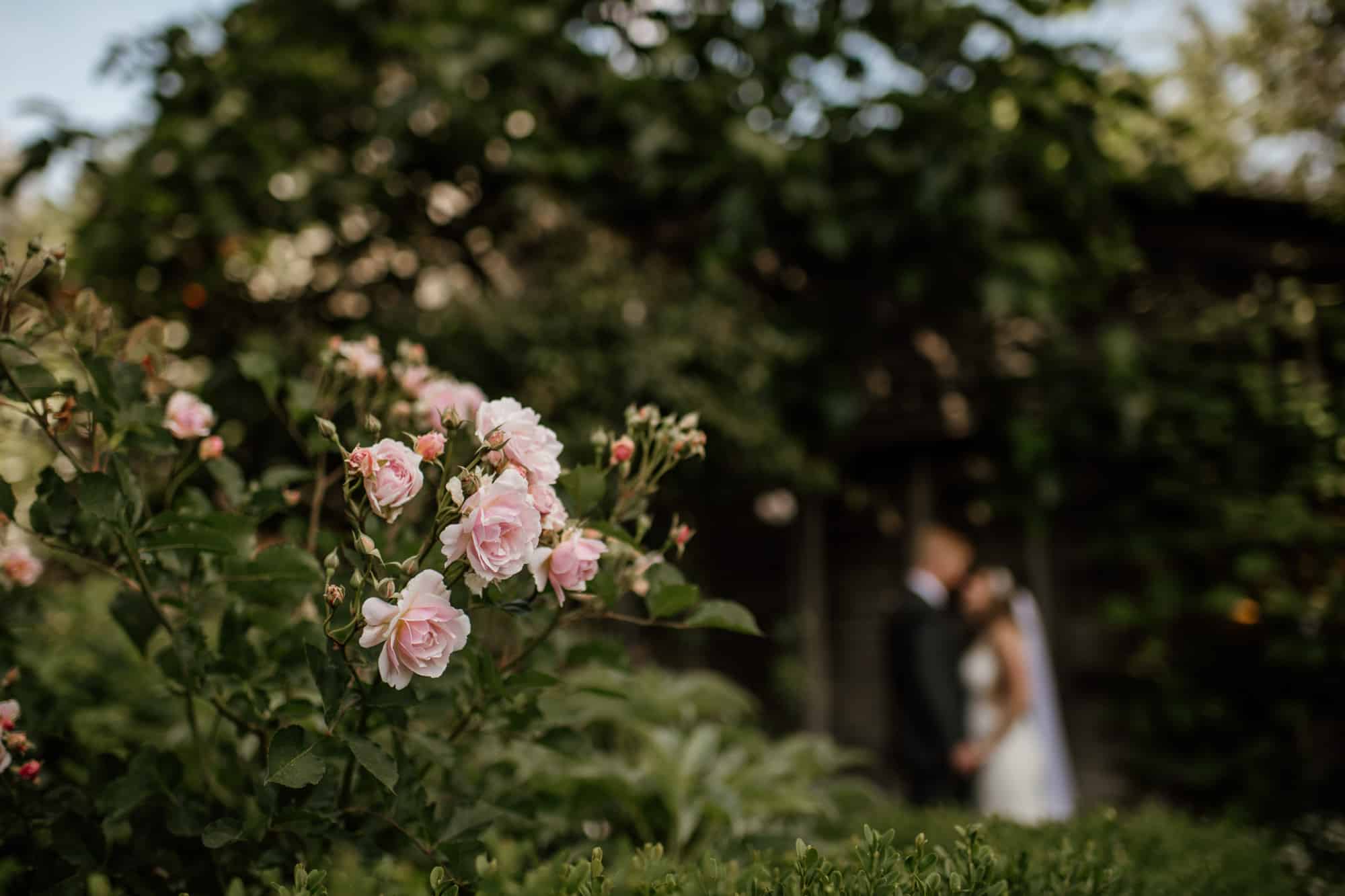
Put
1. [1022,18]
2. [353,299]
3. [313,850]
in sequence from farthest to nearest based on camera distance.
→ [353,299] → [1022,18] → [313,850]

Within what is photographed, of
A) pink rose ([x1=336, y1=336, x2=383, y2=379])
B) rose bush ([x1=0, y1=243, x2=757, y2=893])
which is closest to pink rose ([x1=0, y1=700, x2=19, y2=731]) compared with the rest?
rose bush ([x1=0, y1=243, x2=757, y2=893])

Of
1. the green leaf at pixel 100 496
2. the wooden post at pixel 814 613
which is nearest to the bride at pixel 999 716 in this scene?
the wooden post at pixel 814 613

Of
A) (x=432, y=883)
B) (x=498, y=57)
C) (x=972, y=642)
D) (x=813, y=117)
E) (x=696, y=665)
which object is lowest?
(x=696, y=665)

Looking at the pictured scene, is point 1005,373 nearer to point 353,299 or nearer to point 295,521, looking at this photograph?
point 353,299

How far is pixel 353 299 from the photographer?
5238 mm

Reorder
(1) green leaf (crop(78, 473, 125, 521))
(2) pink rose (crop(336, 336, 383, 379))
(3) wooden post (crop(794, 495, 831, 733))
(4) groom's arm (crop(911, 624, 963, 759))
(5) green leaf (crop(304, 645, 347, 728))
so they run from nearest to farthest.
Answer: (5) green leaf (crop(304, 645, 347, 728)), (1) green leaf (crop(78, 473, 125, 521)), (2) pink rose (crop(336, 336, 383, 379)), (4) groom's arm (crop(911, 624, 963, 759)), (3) wooden post (crop(794, 495, 831, 733))

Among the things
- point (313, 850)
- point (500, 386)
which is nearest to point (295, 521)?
point (313, 850)

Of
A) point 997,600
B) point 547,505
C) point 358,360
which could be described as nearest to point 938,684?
point 997,600

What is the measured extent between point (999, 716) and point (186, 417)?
368 cm

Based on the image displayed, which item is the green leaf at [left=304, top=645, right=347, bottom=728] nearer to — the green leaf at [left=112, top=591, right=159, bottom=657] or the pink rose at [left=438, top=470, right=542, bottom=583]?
the pink rose at [left=438, top=470, right=542, bottom=583]

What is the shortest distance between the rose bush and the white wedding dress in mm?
3003

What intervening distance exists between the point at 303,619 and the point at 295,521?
0.71 ft

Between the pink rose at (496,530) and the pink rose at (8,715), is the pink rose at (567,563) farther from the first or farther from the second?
the pink rose at (8,715)

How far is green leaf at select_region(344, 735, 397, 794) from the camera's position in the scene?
51.1 inches
